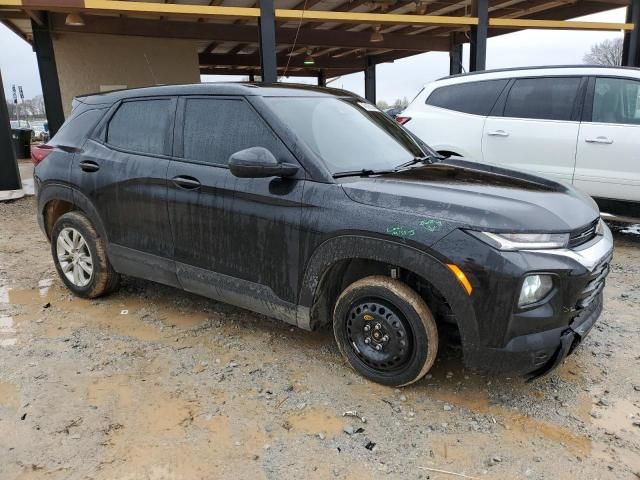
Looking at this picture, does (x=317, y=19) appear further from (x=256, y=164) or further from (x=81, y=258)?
(x=256, y=164)

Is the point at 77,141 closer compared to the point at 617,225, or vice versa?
the point at 77,141

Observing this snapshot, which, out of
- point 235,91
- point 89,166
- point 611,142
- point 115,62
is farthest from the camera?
point 115,62

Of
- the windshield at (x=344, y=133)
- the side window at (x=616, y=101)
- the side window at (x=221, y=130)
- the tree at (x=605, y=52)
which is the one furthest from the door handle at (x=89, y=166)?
the tree at (x=605, y=52)

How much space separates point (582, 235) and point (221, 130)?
2.34 metres

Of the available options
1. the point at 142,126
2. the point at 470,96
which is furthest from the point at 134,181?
the point at 470,96

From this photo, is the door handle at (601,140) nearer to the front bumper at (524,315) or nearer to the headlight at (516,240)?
the front bumper at (524,315)

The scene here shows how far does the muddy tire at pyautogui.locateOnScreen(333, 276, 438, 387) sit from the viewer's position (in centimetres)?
278

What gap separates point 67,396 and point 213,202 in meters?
1.46

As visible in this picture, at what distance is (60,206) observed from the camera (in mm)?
4547

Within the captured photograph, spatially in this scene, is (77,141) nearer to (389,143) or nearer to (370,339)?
(389,143)

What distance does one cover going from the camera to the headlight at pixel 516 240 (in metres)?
2.49

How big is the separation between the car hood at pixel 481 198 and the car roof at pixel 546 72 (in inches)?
123

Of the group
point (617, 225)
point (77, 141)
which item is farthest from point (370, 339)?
point (617, 225)

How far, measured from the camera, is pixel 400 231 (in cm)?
267
